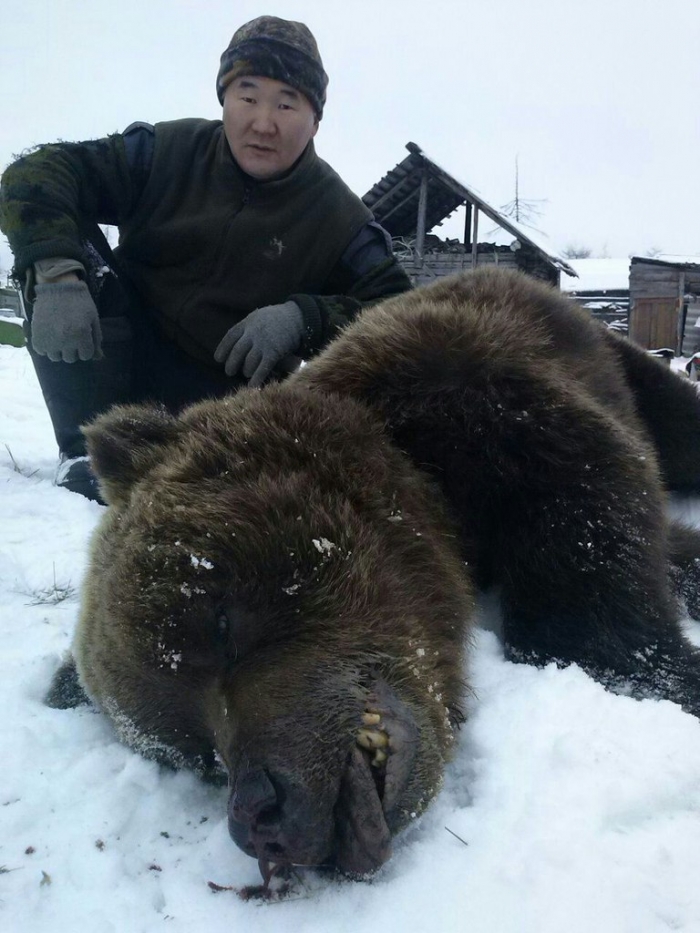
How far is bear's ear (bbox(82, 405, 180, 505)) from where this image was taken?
6.80 feet

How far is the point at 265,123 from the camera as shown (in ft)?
12.2

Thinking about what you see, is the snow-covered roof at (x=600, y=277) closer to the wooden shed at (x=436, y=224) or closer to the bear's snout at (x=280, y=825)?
the wooden shed at (x=436, y=224)

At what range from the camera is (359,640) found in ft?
5.47

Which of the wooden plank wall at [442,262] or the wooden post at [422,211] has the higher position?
the wooden post at [422,211]

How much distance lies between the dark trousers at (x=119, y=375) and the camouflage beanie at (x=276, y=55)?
1379 millimetres

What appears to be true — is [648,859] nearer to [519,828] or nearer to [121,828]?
[519,828]

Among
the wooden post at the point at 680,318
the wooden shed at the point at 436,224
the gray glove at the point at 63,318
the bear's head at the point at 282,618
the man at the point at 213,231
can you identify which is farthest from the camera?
the wooden post at the point at 680,318

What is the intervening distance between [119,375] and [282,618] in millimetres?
2954

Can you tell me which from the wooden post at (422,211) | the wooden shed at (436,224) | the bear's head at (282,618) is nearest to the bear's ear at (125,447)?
the bear's head at (282,618)

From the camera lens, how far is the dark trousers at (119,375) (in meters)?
4.04

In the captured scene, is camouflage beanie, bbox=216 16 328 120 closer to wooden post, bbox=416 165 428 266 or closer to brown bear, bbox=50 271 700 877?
brown bear, bbox=50 271 700 877

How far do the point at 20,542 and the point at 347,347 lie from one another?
1886 millimetres

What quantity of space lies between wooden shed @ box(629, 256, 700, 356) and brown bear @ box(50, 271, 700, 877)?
1810cm

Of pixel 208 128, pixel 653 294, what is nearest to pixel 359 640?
pixel 208 128
